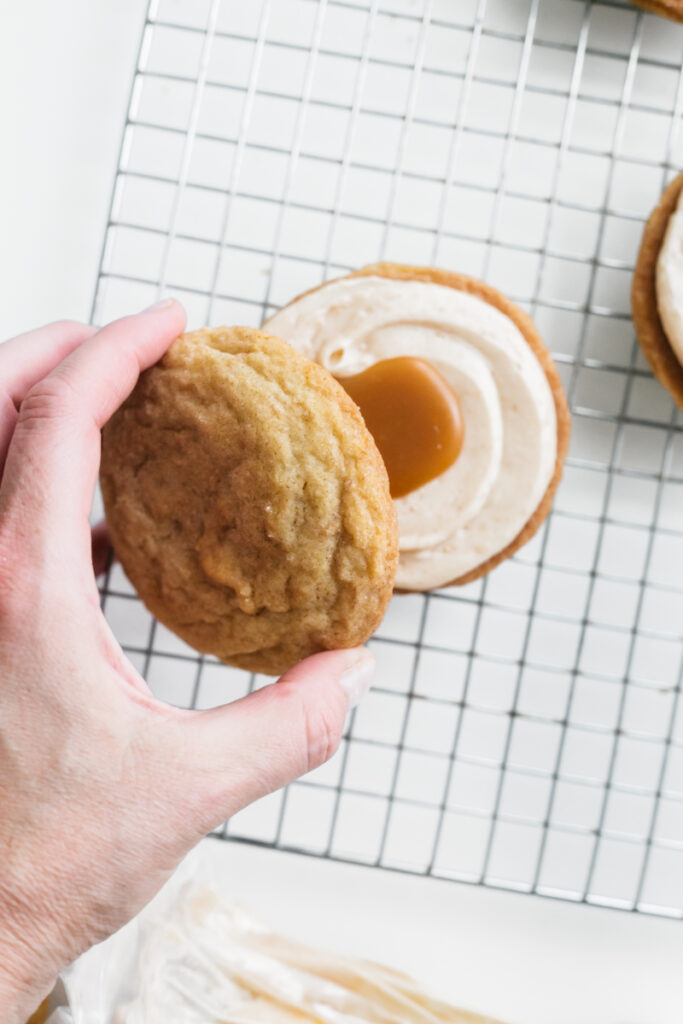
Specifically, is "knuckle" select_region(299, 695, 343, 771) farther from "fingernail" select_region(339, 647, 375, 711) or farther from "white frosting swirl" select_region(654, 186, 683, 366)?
"white frosting swirl" select_region(654, 186, 683, 366)

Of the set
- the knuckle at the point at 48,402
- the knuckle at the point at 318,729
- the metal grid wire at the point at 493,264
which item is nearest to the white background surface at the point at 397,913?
the metal grid wire at the point at 493,264

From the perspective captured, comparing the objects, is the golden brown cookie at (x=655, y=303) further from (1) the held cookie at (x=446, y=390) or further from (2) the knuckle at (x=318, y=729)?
(2) the knuckle at (x=318, y=729)

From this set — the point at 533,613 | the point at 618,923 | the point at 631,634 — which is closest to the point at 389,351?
the point at 533,613

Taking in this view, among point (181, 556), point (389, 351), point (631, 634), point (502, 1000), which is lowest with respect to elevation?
point (502, 1000)

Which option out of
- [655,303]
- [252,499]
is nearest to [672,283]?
[655,303]

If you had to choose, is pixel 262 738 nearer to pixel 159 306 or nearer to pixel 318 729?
pixel 318 729

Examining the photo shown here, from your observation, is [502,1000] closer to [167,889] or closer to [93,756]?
[167,889]
